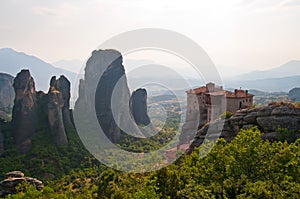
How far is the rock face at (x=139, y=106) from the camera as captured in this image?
227 feet

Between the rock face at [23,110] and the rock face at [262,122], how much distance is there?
101ft

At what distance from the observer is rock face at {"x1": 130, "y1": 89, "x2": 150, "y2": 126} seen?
227 ft

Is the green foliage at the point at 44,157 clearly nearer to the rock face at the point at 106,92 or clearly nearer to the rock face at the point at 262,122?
the rock face at the point at 106,92

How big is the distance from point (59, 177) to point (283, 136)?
2742 cm

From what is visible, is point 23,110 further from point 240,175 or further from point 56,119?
point 240,175

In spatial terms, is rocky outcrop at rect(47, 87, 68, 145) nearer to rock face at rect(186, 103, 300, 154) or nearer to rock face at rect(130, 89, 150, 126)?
rock face at rect(130, 89, 150, 126)

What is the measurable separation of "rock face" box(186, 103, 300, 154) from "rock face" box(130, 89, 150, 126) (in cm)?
4692

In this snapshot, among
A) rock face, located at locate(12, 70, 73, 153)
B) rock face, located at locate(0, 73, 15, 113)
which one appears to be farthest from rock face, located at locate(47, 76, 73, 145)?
rock face, located at locate(0, 73, 15, 113)

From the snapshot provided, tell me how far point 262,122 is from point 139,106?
171ft

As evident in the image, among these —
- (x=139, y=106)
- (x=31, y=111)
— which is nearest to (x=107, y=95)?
(x=139, y=106)

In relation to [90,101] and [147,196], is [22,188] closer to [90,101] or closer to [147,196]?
[147,196]

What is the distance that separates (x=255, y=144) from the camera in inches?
455

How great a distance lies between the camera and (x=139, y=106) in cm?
7056

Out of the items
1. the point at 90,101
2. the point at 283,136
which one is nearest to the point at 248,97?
the point at 283,136
